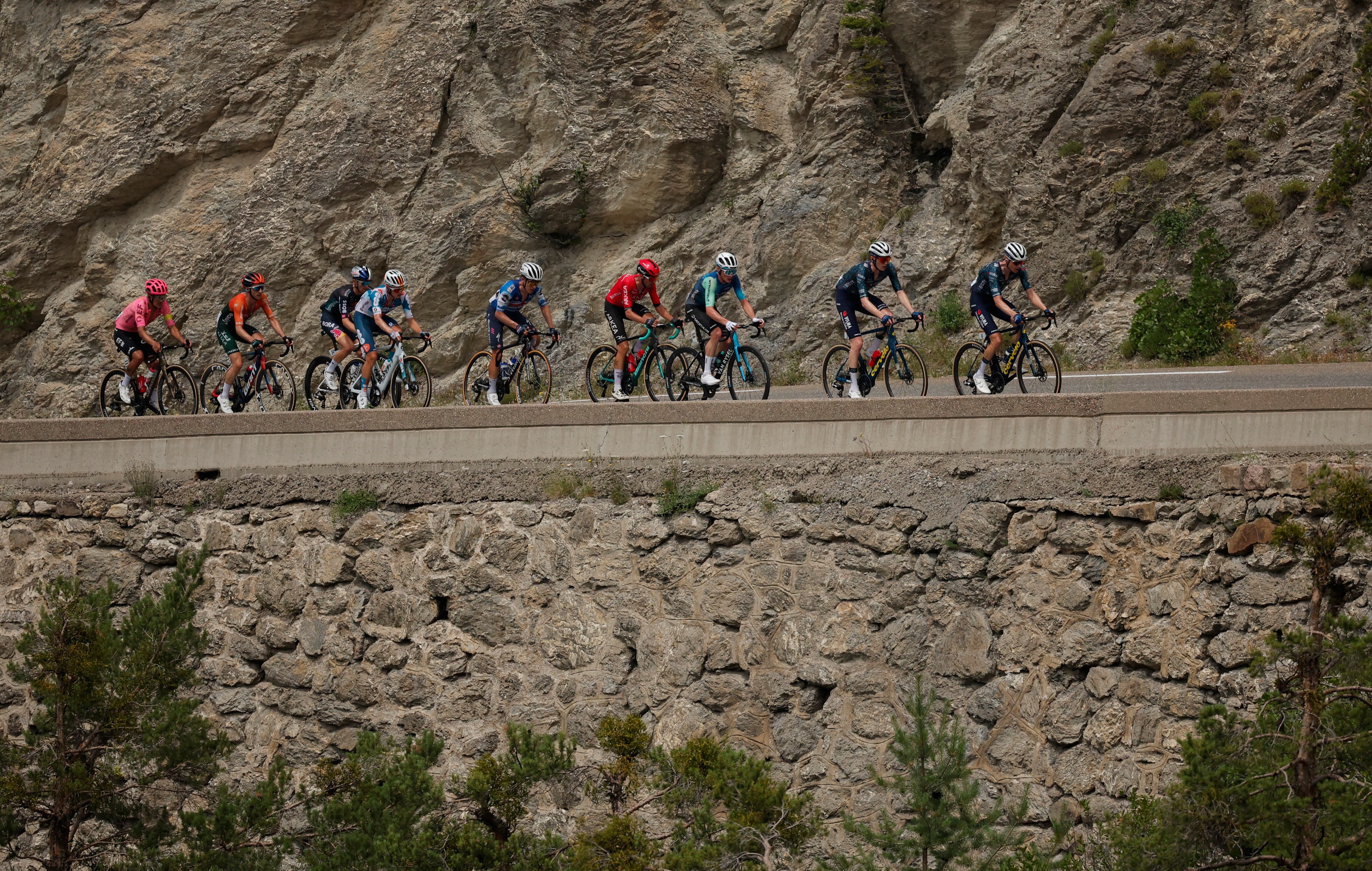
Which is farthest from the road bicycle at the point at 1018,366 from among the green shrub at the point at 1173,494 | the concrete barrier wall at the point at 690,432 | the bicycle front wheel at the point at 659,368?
the green shrub at the point at 1173,494

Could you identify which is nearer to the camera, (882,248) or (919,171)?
(882,248)

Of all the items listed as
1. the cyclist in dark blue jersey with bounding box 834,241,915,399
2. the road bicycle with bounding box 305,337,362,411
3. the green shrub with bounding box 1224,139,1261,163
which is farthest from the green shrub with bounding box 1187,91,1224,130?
the road bicycle with bounding box 305,337,362,411

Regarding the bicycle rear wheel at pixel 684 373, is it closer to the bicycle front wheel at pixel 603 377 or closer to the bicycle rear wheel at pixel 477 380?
the bicycle front wheel at pixel 603 377

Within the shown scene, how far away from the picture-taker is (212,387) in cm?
1883

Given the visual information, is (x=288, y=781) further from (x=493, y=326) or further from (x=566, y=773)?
(x=493, y=326)

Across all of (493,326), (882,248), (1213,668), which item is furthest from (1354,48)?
(1213,668)

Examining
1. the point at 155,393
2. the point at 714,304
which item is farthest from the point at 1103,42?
the point at 155,393

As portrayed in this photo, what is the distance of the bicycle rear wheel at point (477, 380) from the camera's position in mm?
17016

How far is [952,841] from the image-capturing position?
24.9 feet

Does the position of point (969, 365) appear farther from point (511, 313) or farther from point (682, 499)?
point (682, 499)

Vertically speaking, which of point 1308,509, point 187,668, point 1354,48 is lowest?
point 187,668

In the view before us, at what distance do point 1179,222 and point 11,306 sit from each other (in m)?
23.3

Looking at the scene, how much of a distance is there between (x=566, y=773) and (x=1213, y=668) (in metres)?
4.54

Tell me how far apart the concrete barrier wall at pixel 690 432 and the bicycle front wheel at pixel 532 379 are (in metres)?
4.63
